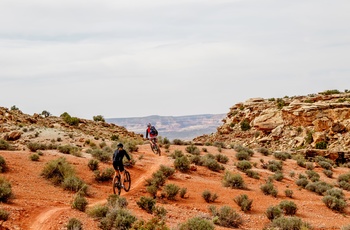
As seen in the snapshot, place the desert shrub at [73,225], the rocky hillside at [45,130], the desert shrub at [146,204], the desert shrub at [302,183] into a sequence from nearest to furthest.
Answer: the desert shrub at [73,225] < the desert shrub at [146,204] < the desert shrub at [302,183] < the rocky hillside at [45,130]

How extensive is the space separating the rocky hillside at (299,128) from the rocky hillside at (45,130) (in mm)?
15620

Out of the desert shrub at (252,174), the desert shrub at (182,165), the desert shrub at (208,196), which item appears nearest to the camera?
the desert shrub at (208,196)

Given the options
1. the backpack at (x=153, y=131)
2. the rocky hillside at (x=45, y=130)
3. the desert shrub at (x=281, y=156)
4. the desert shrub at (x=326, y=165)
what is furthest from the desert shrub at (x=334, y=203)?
the rocky hillside at (x=45, y=130)

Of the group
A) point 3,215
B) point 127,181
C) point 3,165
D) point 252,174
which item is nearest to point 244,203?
point 127,181

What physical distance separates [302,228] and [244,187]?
26.2ft

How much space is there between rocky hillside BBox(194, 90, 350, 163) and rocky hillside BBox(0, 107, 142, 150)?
51.2ft

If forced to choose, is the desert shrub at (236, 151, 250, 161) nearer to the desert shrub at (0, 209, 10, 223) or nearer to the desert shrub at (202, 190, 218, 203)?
the desert shrub at (202, 190, 218, 203)

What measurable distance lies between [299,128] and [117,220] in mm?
33983

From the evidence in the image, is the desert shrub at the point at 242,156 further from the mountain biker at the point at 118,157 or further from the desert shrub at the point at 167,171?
the mountain biker at the point at 118,157

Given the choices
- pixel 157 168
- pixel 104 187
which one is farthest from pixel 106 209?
pixel 157 168

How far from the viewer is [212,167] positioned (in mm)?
24141

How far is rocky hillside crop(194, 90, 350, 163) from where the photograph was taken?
119 feet

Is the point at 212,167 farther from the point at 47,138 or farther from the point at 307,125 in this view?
the point at 307,125

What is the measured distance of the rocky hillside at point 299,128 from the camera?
36.3 m
